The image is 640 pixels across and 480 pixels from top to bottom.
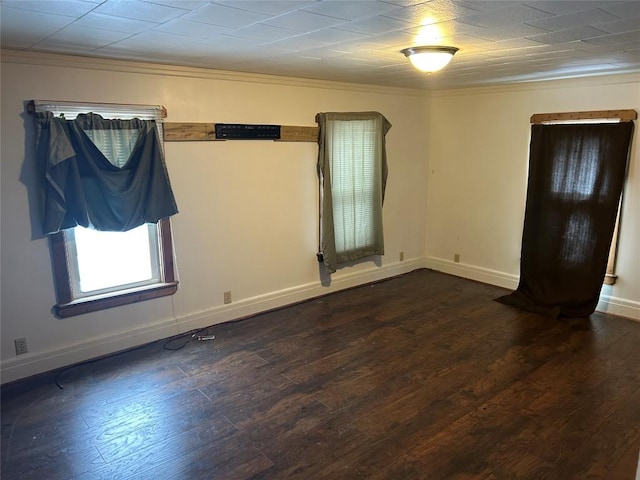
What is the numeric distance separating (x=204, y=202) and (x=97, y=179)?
90 cm

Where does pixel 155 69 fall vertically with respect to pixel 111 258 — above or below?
above

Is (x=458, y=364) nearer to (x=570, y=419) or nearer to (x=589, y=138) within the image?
(x=570, y=419)

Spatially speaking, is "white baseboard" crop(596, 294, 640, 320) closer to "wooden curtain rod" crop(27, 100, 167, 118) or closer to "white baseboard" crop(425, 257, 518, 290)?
"white baseboard" crop(425, 257, 518, 290)

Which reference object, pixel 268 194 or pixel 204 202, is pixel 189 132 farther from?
pixel 268 194

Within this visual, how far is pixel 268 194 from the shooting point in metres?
4.36

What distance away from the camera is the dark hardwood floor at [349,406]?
2412mm

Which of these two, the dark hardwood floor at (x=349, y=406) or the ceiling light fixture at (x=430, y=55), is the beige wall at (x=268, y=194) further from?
the ceiling light fixture at (x=430, y=55)

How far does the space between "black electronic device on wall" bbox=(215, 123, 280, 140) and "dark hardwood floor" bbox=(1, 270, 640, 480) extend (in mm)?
1734

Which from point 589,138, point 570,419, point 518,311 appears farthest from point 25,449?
point 589,138

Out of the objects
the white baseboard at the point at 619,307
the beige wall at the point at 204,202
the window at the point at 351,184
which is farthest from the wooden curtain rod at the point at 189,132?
the white baseboard at the point at 619,307

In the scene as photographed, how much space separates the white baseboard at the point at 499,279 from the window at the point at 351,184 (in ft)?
3.48

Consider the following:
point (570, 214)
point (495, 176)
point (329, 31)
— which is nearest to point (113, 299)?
point (329, 31)

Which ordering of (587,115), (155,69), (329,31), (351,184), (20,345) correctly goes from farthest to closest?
(351,184), (587,115), (155,69), (20,345), (329,31)

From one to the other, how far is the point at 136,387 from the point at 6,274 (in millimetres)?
1201
